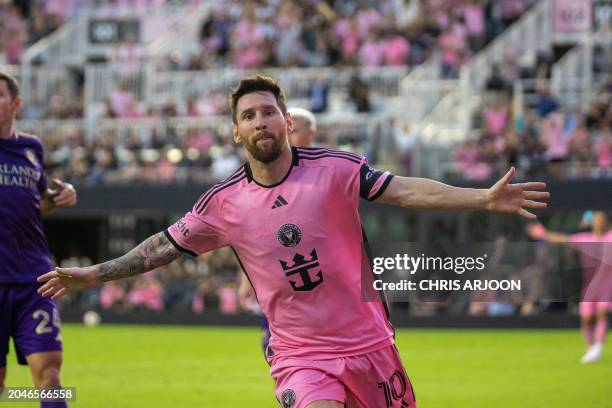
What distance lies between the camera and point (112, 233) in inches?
1235

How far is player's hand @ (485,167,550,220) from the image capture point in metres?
6.37

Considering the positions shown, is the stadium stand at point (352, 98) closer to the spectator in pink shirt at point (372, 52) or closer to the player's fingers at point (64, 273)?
the spectator in pink shirt at point (372, 52)

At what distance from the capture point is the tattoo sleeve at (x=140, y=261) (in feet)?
23.4

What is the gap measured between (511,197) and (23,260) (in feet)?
12.4

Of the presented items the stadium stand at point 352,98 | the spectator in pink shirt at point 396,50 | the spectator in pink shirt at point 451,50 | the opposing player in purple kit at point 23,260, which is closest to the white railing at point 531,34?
the stadium stand at point 352,98

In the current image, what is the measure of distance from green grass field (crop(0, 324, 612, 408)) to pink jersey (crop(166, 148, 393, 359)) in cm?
590

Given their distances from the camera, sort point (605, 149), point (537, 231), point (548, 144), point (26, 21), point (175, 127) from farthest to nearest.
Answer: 1. point (26, 21)
2. point (175, 127)
3. point (548, 144)
4. point (605, 149)
5. point (537, 231)

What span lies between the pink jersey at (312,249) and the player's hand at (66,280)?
0.91m

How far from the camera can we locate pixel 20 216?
28.1 feet

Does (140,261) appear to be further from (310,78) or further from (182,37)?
(182,37)

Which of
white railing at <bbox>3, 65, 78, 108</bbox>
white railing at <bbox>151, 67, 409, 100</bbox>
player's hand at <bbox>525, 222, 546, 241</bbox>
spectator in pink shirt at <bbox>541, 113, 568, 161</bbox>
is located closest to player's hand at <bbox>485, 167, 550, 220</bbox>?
player's hand at <bbox>525, 222, 546, 241</bbox>

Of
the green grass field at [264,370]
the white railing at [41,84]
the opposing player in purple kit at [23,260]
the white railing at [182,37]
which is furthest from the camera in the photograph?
the white railing at [182,37]

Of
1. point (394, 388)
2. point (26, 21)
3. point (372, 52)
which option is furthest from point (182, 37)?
point (394, 388)

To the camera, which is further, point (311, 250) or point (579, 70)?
point (579, 70)
